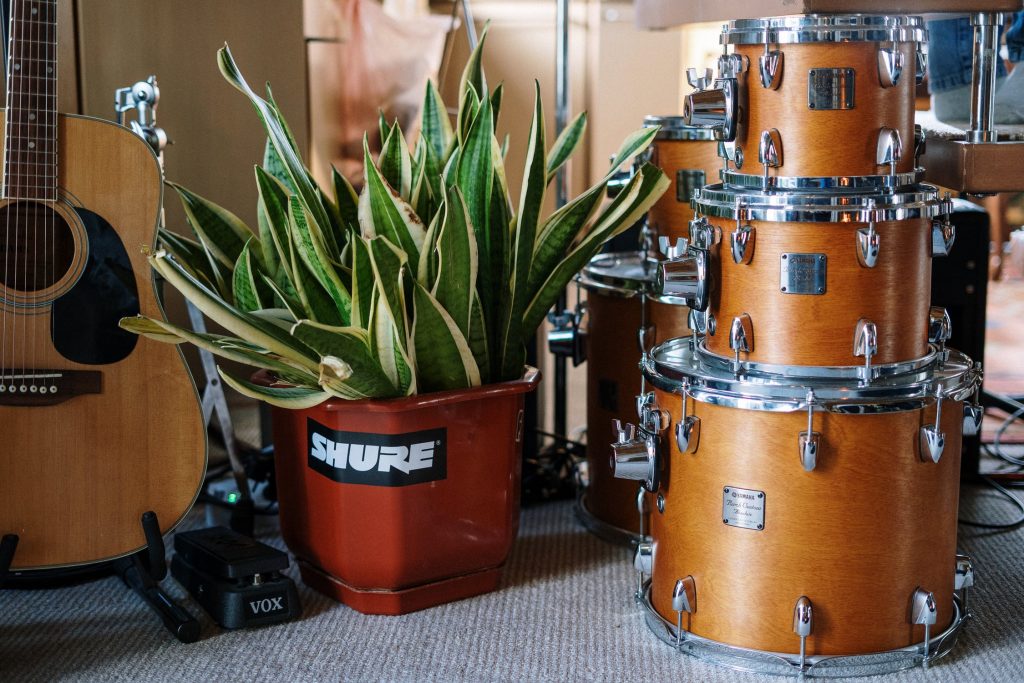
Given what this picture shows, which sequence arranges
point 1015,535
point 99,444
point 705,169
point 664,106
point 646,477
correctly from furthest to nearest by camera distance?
point 664,106 → point 1015,535 → point 705,169 → point 99,444 → point 646,477

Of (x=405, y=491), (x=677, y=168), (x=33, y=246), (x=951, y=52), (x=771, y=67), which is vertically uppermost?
(x=951, y=52)

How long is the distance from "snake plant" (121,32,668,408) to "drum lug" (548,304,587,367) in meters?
0.24

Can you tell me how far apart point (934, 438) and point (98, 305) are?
48.9 inches

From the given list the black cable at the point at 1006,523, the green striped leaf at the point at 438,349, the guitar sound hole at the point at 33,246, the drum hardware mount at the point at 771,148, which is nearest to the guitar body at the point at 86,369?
the guitar sound hole at the point at 33,246

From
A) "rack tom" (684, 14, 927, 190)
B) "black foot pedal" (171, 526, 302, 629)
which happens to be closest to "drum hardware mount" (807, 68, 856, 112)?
"rack tom" (684, 14, 927, 190)

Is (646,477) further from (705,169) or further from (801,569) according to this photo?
(705,169)

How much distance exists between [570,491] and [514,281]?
68 centimetres

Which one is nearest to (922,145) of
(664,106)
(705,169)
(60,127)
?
(705,169)

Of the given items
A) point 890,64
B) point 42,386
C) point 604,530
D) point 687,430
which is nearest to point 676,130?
point 890,64

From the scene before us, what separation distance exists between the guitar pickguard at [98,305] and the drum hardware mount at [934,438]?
3.87 feet

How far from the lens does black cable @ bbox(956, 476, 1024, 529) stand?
2195 millimetres

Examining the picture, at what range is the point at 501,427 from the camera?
6.06 ft

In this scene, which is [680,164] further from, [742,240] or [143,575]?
[143,575]

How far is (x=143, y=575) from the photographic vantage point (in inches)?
72.8
